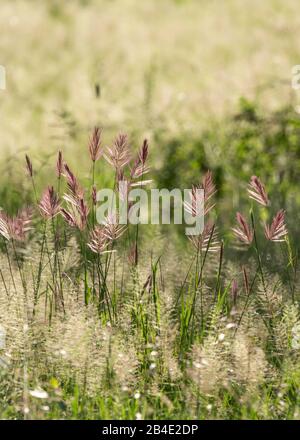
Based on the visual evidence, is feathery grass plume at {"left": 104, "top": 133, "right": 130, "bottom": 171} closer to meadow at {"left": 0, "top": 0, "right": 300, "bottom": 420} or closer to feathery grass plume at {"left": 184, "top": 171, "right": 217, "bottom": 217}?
meadow at {"left": 0, "top": 0, "right": 300, "bottom": 420}

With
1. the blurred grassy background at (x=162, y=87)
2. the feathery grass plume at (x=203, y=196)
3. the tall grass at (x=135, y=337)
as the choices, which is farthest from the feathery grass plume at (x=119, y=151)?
the blurred grassy background at (x=162, y=87)

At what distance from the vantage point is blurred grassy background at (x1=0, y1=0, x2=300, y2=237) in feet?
19.2

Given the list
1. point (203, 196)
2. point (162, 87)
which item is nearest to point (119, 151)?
point (203, 196)

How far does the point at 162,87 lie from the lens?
869 cm

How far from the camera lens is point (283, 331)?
9.04ft

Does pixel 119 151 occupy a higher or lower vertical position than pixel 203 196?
higher

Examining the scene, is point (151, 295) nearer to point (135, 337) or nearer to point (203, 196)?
point (135, 337)

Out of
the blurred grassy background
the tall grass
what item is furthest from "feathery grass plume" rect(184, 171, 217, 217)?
the blurred grassy background

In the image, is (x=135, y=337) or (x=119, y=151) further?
(x=135, y=337)

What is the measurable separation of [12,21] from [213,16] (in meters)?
2.57

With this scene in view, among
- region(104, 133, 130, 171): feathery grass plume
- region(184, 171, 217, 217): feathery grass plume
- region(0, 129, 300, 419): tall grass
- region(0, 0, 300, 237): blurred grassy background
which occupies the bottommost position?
region(0, 129, 300, 419): tall grass

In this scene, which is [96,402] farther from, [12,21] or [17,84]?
[12,21]

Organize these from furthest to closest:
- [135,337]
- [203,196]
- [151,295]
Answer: [151,295], [135,337], [203,196]

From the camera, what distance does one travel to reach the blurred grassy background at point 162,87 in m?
5.85
